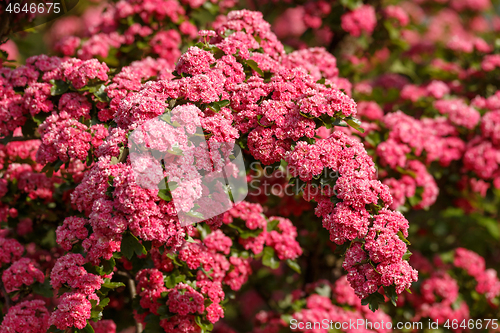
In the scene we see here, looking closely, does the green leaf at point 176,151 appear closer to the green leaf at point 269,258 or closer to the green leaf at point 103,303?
the green leaf at point 103,303

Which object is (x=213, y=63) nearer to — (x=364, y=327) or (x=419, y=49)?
(x=364, y=327)

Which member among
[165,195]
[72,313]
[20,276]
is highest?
[165,195]

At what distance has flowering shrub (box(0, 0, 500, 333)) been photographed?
7.97 feet

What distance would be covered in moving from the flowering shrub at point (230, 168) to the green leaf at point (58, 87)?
1.0 inches

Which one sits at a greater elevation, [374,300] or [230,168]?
[230,168]

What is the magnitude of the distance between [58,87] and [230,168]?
1.52m

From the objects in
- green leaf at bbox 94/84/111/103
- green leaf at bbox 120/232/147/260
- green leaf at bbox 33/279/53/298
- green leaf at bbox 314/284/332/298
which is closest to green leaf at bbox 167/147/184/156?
green leaf at bbox 120/232/147/260

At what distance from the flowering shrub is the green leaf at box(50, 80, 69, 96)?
0.02 meters

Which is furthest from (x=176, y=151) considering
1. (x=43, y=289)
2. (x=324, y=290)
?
(x=324, y=290)

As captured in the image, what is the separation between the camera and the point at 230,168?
286 cm

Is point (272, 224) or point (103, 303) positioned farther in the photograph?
point (272, 224)

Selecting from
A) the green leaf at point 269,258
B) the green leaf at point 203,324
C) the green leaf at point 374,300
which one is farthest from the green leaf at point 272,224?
the green leaf at point 374,300

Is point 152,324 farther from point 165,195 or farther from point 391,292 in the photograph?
point 391,292

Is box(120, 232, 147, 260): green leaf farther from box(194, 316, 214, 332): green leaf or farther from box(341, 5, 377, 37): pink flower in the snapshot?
box(341, 5, 377, 37): pink flower
